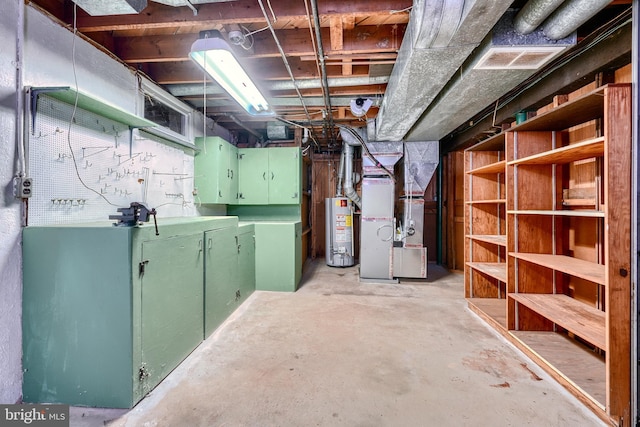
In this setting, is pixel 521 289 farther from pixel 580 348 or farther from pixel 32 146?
pixel 32 146

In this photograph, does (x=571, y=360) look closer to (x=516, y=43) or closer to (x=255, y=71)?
(x=516, y=43)

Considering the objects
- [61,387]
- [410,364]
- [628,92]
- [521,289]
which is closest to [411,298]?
[521,289]

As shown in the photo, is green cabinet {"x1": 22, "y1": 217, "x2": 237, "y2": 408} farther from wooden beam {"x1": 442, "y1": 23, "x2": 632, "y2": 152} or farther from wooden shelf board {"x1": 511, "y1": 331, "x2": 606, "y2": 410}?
wooden beam {"x1": 442, "y1": 23, "x2": 632, "y2": 152}

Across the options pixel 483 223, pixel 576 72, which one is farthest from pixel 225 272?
pixel 576 72

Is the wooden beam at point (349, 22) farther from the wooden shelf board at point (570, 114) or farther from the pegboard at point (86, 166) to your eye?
the pegboard at point (86, 166)

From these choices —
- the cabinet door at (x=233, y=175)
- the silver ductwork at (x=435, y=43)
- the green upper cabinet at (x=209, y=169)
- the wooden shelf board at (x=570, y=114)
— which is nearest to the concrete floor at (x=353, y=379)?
the green upper cabinet at (x=209, y=169)

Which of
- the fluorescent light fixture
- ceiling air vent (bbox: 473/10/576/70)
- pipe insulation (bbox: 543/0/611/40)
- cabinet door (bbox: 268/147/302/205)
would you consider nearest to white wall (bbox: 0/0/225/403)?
the fluorescent light fixture

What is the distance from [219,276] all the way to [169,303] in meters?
0.66

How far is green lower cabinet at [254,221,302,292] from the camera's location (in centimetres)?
332

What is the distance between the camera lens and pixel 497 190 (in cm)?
286

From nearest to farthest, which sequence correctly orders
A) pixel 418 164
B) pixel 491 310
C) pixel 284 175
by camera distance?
pixel 491 310, pixel 284 175, pixel 418 164

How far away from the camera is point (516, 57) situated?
1.65m

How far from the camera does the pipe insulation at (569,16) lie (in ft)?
4.04

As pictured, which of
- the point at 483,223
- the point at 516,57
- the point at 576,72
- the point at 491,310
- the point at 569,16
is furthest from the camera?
the point at 483,223
